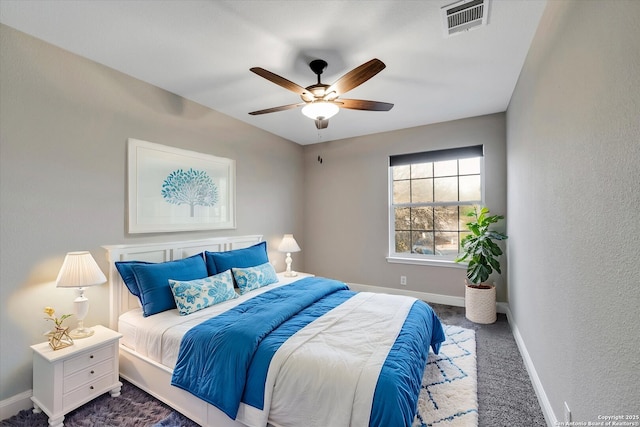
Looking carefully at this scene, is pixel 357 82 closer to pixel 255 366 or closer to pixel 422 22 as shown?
pixel 422 22

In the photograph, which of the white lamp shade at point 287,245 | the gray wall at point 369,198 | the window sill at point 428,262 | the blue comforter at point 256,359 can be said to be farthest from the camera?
the white lamp shade at point 287,245

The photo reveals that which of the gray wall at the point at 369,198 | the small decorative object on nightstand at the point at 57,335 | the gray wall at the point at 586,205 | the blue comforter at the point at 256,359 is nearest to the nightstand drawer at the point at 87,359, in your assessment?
the small decorative object on nightstand at the point at 57,335

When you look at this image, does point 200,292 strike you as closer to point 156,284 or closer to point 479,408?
point 156,284

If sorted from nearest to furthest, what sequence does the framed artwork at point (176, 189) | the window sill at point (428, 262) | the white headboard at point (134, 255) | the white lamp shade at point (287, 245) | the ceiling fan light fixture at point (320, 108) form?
the ceiling fan light fixture at point (320, 108) → the white headboard at point (134, 255) → the framed artwork at point (176, 189) → the window sill at point (428, 262) → the white lamp shade at point (287, 245)

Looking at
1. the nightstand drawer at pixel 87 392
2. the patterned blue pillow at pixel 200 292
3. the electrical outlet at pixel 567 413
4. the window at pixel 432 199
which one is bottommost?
the nightstand drawer at pixel 87 392

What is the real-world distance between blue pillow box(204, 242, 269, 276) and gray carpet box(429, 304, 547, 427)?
241 cm

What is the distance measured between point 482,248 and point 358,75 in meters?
2.54

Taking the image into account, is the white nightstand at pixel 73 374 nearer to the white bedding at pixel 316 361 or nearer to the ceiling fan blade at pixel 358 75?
the white bedding at pixel 316 361

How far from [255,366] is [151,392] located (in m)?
1.08

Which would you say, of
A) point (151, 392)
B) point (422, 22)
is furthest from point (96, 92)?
point (422, 22)

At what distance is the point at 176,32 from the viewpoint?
1.99m

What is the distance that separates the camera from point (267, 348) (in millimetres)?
1662

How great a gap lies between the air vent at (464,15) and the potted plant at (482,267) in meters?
2.18

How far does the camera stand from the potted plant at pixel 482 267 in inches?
128
